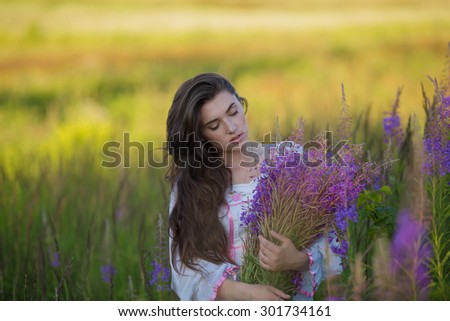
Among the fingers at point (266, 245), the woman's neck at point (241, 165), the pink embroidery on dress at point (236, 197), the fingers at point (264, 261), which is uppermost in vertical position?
the woman's neck at point (241, 165)

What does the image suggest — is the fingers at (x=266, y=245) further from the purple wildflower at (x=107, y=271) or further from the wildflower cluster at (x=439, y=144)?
the purple wildflower at (x=107, y=271)

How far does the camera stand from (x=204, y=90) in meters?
2.65

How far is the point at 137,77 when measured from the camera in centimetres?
988

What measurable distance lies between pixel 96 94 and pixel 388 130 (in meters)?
6.85

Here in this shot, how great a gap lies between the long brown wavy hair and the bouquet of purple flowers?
0.25 meters

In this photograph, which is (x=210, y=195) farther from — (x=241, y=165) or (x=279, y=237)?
(x=279, y=237)

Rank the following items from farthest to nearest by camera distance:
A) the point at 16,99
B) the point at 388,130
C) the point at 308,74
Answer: the point at 308,74, the point at 16,99, the point at 388,130

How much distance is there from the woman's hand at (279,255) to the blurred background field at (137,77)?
1199mm

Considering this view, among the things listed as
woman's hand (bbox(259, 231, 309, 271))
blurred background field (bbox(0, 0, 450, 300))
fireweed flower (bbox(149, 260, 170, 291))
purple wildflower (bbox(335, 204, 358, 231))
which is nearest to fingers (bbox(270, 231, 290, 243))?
woman's hand (bbox(259, 231, 309, 271))

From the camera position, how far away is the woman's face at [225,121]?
2607 mm

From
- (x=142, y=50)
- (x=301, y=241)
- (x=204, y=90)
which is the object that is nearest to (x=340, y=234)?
(x=301, y=241)

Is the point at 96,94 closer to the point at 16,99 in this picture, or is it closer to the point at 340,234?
the point at 16,99

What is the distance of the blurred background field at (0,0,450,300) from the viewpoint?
411 cm

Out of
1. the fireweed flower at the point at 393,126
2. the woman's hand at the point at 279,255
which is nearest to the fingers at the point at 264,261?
the woman's hand at the point at 279,255
